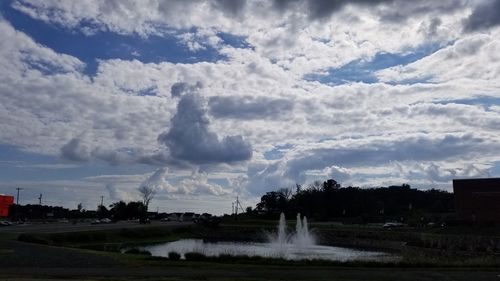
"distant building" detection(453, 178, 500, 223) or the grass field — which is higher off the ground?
"distant building" detection(453, 178, 500, 223)

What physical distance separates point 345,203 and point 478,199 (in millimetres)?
63163

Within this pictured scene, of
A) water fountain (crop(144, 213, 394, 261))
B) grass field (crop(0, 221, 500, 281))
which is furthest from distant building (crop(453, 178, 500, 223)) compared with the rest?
grass field (crop(0, 221, 500, 281))

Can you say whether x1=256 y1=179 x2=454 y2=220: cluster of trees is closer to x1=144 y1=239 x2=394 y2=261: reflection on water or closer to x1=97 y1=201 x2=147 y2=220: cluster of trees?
x1=97 y1=201 x2=147 y2=220: cluster of trees

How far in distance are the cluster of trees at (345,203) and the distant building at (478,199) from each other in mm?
46117

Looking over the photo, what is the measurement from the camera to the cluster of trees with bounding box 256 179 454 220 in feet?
560

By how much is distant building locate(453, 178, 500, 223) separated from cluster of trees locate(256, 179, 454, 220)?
151 ft

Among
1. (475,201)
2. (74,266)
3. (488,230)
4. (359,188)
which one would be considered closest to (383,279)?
(74,266)

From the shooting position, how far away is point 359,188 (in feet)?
598

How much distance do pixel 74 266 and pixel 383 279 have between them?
13555mm

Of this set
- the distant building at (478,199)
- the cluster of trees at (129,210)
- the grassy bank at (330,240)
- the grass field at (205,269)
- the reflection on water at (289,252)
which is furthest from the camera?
the cluster of trees at (129,210)

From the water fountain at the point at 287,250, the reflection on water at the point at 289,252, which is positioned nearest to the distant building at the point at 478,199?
the water fountain at the point at 287,250

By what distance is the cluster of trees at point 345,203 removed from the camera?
17075cm

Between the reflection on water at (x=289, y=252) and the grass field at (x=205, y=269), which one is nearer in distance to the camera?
the grass field at (x=205, y=269)

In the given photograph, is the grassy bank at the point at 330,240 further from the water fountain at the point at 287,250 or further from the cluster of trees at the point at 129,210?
the cluster of trees at the point at 129,210
